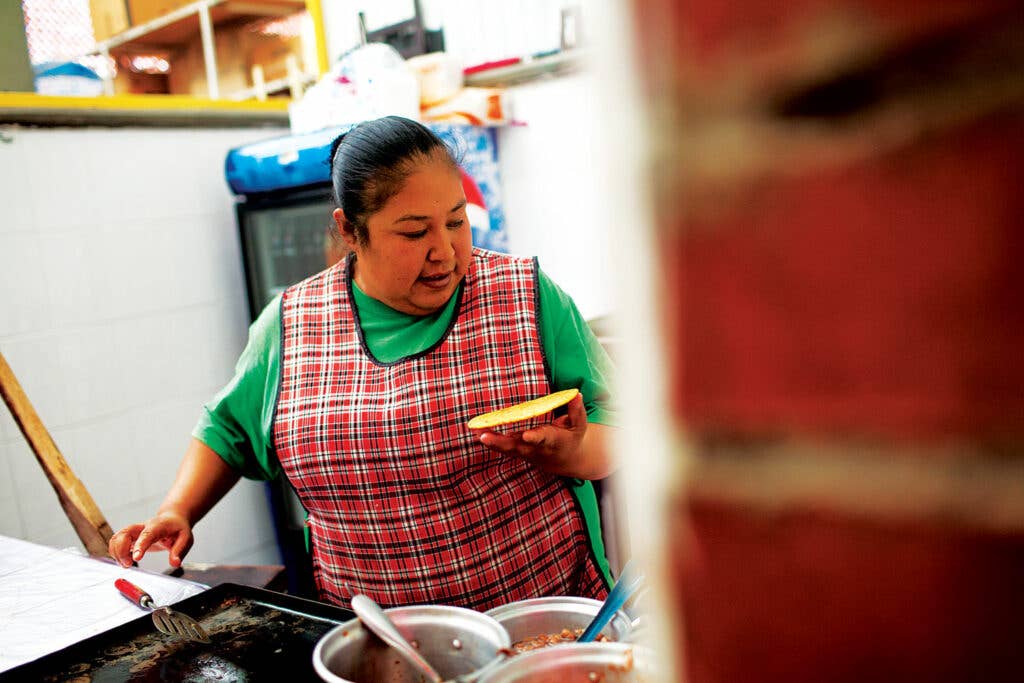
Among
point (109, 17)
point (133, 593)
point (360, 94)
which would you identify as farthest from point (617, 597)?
point (109, 17)

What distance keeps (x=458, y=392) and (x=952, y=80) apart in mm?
1576

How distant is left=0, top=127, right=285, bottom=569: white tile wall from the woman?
62.8 inches

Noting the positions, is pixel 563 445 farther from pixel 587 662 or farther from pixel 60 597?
pixel 60 597

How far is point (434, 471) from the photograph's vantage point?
1.67m

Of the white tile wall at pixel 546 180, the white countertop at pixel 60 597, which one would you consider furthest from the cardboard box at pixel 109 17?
the white countertop at pixel 60 597

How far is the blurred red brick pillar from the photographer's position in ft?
0.54

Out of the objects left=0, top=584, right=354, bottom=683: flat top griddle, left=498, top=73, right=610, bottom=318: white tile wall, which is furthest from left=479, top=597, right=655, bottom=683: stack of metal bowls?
left=498, top=73, right=610, bottom=318: white tile wall

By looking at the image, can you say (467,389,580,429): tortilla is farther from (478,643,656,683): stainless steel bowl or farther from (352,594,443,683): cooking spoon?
(478,643,656,683): stainless steel bowl

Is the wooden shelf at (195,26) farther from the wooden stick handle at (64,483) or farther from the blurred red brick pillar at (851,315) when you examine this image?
the blurred red brick pillar at (851,315)

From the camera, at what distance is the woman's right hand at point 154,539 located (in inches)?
63.5

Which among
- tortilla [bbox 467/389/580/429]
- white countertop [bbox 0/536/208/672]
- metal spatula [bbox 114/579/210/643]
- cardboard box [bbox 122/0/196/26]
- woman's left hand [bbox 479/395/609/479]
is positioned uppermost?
cardboard box [bbox 122/0/196/26]

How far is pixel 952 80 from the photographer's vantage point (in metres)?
0.16

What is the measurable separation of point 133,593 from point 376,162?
953mm

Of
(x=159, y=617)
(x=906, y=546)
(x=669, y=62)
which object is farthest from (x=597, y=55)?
(x=159, y=617)
